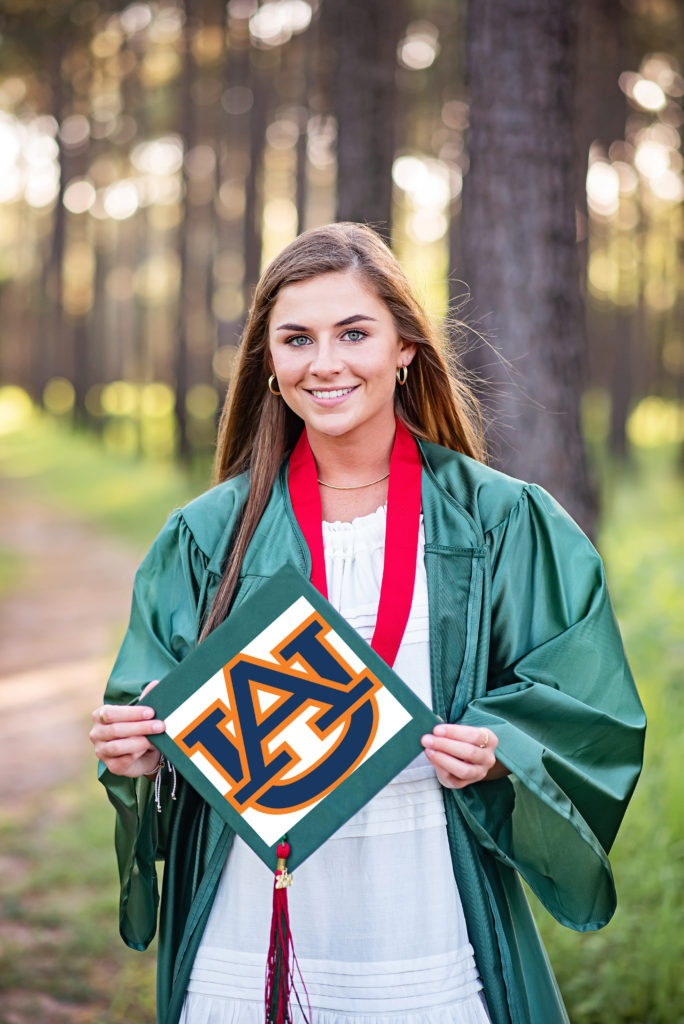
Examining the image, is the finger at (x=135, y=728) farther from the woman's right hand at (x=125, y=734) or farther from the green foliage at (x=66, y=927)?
the green foliage at (x=66, y=927)

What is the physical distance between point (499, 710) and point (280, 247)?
2.38 metres

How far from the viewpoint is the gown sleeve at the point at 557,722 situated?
217cm

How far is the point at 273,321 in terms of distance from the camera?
8.03 ft

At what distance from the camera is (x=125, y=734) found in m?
2.16

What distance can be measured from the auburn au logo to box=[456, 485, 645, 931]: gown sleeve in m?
0.26

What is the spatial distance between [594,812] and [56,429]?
97.3 ft

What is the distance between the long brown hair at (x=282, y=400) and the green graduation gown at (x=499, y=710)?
0.44 ft

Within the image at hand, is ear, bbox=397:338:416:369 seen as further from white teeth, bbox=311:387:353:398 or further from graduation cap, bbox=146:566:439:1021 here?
graduation cap, bbox=146:566:439:1021

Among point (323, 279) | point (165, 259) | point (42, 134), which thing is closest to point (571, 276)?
point (323, 279)

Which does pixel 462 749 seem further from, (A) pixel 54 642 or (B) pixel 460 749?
(A) pixel 54 642

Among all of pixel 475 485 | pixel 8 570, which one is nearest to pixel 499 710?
pixel 475 485

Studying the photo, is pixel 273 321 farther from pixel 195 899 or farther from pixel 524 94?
pixel 524 94

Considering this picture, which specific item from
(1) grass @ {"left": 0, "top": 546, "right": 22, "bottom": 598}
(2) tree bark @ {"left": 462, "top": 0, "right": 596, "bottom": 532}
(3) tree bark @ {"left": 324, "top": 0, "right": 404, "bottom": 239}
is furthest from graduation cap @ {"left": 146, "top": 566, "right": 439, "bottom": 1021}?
(1) grass @ {"left": 0, "top": 546, "right": 22, "bottom": 598}

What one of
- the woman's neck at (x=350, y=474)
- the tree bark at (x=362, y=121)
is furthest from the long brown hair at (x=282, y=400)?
the tree bark at (x=362, y=121)
